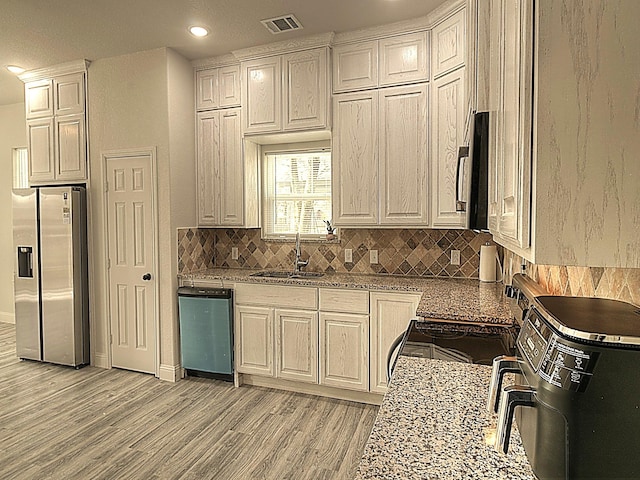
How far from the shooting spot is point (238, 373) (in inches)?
144

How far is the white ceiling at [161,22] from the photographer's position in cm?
293

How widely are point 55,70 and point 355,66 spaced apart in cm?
298

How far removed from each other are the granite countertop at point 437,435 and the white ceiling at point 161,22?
2636 millimetres

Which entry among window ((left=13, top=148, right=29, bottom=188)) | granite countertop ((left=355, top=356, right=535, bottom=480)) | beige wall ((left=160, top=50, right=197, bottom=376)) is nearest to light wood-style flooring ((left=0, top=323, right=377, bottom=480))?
beige wall ((left=160, top=50, right=197, bottom=376))

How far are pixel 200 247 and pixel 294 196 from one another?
1064 millimetres

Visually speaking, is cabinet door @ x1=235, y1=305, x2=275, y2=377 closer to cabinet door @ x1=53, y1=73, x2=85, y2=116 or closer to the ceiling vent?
the ceiling vent

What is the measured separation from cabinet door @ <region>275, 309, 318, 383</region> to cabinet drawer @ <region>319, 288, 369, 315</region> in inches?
5.5

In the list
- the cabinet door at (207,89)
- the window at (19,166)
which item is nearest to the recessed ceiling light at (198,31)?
the cabinet door at (207,89)

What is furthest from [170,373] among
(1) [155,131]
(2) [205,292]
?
(1) [155,131]

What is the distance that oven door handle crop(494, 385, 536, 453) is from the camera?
718mm

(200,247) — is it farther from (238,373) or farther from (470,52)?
(470,52)

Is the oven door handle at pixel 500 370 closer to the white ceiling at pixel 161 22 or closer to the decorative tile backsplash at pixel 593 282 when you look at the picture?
the decorative tile backsplash at pixel 593 282

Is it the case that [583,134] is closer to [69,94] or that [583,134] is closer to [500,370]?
[500,370]

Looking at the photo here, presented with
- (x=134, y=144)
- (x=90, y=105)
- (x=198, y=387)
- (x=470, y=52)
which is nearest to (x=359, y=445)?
(x=198, y=387)
